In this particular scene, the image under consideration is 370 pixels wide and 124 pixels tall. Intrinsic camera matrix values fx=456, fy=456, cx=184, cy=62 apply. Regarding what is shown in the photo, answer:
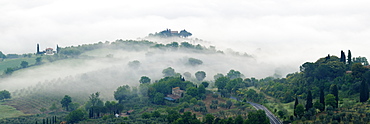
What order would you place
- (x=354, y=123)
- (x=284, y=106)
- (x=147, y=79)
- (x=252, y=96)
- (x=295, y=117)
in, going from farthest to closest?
1. (x=147, y=79)
2. (x=252, y=96)
3. (x=284, y=106)
4. (x=295, y=117)
5. (x=354, y=123)

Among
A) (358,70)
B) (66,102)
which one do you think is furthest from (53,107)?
(358,70)

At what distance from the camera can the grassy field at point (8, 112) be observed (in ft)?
489

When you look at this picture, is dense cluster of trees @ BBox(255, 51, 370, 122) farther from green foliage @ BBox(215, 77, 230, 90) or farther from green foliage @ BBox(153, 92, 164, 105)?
green foliage @ BBox(153, 92, 164, 105)

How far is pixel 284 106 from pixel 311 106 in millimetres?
19063

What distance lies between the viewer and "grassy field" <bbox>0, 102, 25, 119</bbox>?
489 ft

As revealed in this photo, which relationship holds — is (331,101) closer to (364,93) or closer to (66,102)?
(364,93)

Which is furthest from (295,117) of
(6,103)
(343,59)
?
(6,103)

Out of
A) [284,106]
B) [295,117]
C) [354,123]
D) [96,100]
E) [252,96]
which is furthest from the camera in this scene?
[96,100]

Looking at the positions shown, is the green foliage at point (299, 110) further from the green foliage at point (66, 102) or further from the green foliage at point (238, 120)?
the green foliage at point (66, 102)

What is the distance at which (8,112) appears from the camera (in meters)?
153

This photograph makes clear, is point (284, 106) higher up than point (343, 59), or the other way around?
point (343, 59)

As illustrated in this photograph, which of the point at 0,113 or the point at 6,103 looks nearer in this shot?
the point at 0,113

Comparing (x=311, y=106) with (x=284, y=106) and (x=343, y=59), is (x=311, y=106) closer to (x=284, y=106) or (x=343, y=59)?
(x=284, y=106)

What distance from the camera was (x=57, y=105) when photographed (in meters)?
163
